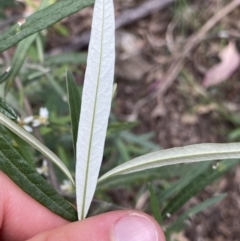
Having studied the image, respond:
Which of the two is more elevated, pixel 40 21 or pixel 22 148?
pixel 40 21

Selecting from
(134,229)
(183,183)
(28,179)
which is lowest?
(183,183)

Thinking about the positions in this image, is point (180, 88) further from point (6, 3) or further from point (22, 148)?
point (22, 148)

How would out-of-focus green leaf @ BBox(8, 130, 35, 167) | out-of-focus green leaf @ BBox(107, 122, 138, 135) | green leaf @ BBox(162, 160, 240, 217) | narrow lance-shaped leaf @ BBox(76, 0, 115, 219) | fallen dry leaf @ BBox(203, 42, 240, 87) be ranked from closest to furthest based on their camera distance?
narrow lance-shaped leaf @ BBox(76, 0, 115, 219) < out-of-focus green leaf @ BBox(8, 130, 35, 167) < green leaf @ BBox(162, 160, 240, 217) < out-of-focus green leaf @ BBox(107, 122, 138, 135) < fallen dry leaf @ BBox(203, 42, 240, 87)

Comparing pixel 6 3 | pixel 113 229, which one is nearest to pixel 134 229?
pixel 113 229

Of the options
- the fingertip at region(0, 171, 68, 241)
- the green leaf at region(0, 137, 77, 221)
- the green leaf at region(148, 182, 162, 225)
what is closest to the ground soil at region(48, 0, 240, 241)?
the green leaf at region(148, 182, 162, 225)

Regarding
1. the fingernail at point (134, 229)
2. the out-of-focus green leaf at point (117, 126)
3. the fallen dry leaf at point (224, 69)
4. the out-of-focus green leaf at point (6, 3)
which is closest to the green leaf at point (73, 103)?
the fingernail at point (134, 229)

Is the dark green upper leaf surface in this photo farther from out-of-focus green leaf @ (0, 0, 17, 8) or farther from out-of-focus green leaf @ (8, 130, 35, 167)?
out-of-focus green leaf @ (0, 0, 17, 8)

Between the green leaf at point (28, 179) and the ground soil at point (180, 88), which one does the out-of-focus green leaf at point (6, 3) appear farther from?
the ground soil at point (180, 88)
